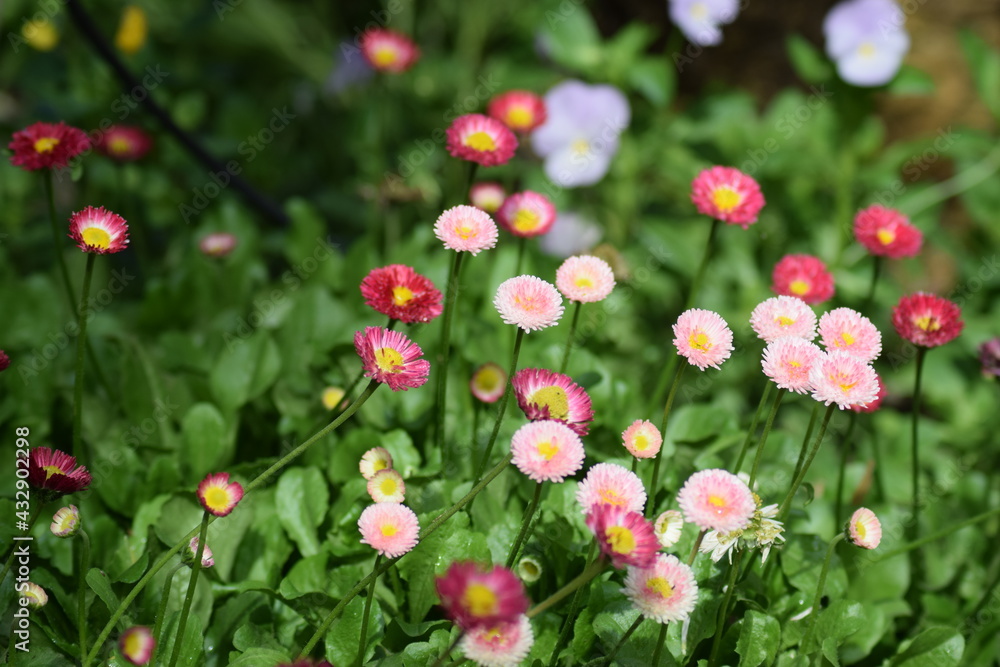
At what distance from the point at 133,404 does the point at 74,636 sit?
15.3 inches

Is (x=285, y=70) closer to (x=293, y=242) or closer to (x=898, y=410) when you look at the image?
(x=293, y=242)

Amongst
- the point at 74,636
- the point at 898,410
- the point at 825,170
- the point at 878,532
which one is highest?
the point at 825,170

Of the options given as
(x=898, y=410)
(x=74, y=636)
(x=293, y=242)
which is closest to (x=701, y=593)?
(x=74, y=636)

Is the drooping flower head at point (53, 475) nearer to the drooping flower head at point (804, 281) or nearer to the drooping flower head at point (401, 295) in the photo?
the drooping flower head at point (401, 295)

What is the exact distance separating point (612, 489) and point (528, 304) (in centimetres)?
21

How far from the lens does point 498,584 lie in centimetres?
73

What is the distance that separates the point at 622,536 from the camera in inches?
30.9

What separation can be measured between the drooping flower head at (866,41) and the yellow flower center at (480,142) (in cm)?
130

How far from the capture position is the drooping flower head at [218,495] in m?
0.89

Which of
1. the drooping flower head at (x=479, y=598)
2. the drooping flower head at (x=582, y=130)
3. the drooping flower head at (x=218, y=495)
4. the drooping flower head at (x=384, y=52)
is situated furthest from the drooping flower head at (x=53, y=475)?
the drooping flower head at (x=582, y=130)

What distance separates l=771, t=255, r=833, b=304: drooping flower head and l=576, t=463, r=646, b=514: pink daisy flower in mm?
449

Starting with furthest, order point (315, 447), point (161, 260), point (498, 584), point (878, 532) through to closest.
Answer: point (161, 260) < point (315, 447) < point (878, 532) < point (498, 584)

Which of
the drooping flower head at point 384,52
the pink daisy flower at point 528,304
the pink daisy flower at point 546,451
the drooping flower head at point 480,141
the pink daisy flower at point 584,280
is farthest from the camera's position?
the drooping flower head at point 384,52

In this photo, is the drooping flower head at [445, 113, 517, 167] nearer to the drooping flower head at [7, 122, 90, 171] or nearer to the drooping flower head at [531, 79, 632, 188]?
the drooping flower head at [7, 122, 90, 171]
